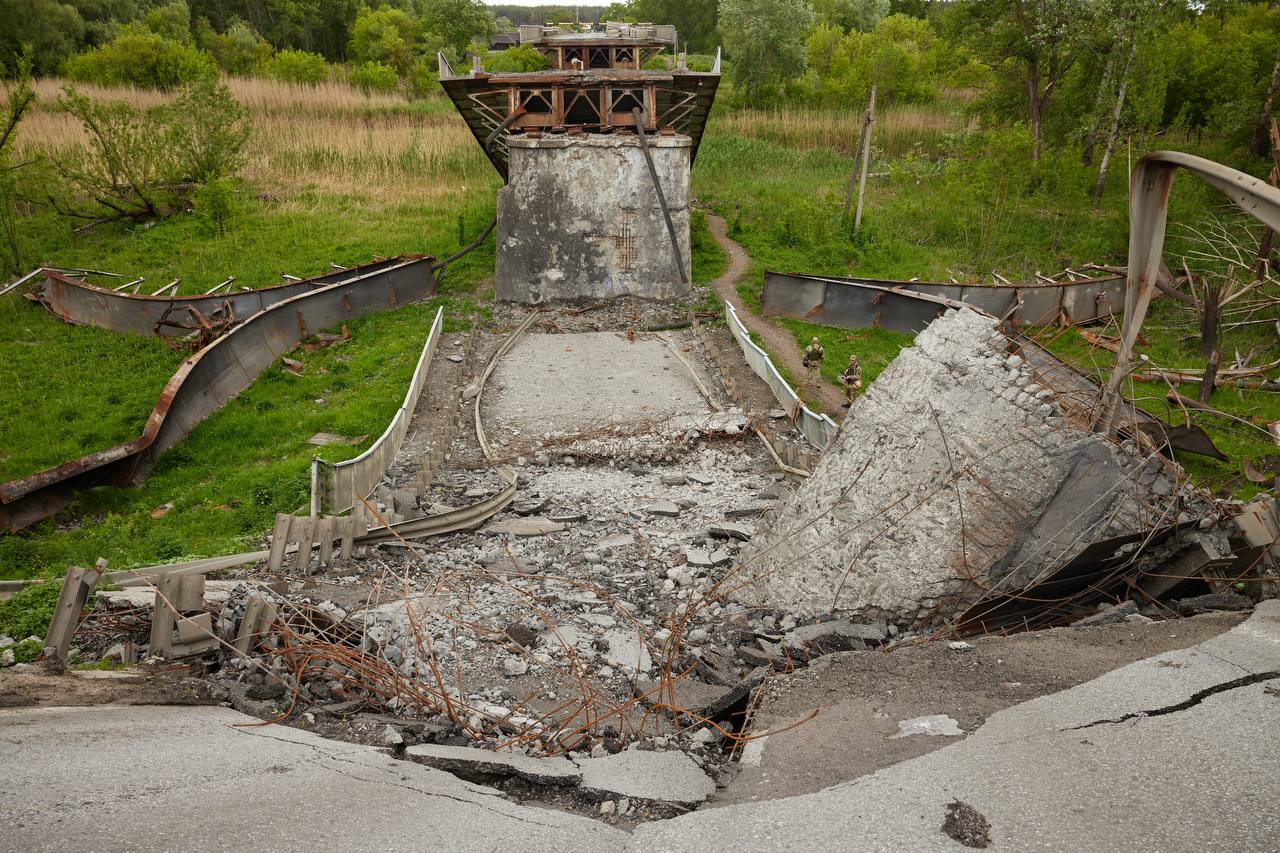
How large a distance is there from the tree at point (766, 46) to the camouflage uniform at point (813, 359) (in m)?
30.5

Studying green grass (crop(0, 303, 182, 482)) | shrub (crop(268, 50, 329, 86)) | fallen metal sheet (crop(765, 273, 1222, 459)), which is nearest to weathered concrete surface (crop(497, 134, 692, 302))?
fallen metal sheet (crop(765, 273, 1222, 459))

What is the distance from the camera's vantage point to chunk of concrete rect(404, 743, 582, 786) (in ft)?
13.4

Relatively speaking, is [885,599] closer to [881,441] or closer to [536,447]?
[881,441]

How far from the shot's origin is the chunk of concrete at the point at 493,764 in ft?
13.4

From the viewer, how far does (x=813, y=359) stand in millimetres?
13148

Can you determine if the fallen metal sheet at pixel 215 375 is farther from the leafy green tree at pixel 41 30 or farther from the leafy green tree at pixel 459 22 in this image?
the leafy green tree at pixel 459 22

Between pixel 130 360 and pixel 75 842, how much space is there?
47.3 ft

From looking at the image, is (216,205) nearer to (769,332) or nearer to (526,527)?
(769,332)

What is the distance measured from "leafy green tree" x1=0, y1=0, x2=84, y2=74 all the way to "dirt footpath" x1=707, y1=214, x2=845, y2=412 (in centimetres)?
3512

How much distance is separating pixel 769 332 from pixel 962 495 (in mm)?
10778

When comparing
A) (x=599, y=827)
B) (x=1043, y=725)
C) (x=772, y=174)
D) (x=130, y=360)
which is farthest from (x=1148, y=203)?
(x=772, y=174)

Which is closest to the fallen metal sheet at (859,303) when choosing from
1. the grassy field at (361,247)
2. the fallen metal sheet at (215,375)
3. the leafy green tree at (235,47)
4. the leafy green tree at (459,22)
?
the grassy field at (361,247)

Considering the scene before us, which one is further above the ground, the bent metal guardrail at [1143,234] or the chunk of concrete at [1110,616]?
the bent metal guardrail at [1143,234]

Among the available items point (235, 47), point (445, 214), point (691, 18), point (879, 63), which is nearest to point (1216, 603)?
point (445, 214)
